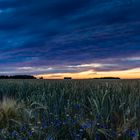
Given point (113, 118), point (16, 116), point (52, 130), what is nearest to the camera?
point (52, 130)

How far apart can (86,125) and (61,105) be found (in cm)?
278

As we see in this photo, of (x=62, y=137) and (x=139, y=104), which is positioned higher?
(x=139, y=104)

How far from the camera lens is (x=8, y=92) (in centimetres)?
1379

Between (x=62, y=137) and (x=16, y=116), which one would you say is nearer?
(x=62, y=137)

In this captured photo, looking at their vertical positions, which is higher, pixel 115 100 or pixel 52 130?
pixel 115 100

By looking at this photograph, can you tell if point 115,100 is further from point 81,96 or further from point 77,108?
point 81,96

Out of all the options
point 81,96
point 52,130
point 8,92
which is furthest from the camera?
point 8,92

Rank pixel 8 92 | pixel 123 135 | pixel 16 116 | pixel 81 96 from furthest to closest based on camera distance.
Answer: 1. pixel 8 92
2. pixel 81 96
3. pixel 16 116
4. pixel 123 135

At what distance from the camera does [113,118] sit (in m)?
6.96

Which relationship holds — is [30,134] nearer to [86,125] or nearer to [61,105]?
[86,125]

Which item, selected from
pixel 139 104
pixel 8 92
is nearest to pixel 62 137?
pixel 139 104

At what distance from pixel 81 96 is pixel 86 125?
3.65 metres

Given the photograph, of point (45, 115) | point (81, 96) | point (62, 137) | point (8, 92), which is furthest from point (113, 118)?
point (8, 92)

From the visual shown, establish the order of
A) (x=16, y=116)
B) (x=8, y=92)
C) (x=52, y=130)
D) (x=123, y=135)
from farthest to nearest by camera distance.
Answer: (x=8, y=92) < (x=16, y=116) < (x=52, y=130) < (x=123, y=135)
